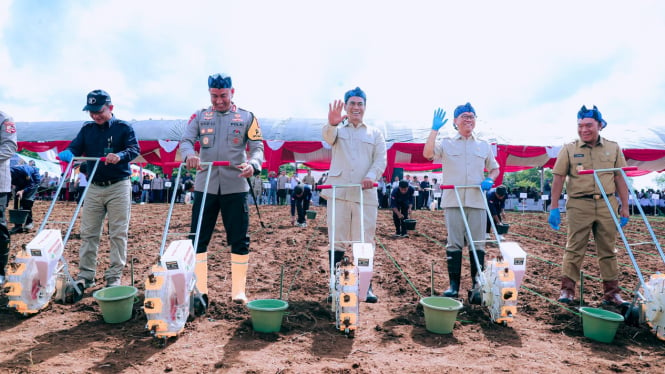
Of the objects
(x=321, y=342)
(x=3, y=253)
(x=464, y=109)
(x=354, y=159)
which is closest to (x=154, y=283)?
(x=321, y=342)

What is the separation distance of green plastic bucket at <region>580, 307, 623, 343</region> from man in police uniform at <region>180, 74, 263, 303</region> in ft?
9.65

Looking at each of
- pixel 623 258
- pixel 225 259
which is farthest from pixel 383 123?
pixel 225 259

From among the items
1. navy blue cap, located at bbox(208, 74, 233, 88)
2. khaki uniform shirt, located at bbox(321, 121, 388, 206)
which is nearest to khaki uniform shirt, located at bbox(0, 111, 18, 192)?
navy blue cap, located at bbox(208, 74, 233, 88)

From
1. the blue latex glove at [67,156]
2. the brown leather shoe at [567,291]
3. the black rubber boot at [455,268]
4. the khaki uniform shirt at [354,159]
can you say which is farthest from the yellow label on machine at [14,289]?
the brown leather shoe at [567,291]

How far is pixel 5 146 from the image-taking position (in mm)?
3920

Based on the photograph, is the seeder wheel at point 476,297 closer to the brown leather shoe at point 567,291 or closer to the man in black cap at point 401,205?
the brown leather shoe at point 567,291

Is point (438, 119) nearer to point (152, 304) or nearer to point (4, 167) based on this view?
point (152, 304)

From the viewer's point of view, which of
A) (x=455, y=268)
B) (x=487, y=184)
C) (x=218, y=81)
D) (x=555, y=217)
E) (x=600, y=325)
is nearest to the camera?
(x=600, y=325)

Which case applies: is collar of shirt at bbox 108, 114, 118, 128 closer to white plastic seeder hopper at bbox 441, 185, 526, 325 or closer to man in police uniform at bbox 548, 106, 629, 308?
white plastic seeder hopper at bbox 441, 185, 526, 325

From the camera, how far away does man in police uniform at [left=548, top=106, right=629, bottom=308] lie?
393cm

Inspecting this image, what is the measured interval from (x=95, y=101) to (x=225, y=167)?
5.00 feet

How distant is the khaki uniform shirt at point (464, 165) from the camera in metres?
3.95

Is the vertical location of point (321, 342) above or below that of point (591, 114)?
below

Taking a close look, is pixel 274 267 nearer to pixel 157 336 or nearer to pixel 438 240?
pixel 157 336
